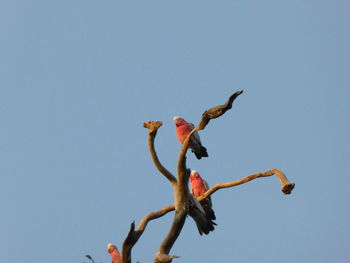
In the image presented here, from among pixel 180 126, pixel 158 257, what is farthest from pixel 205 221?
pixel 180 126

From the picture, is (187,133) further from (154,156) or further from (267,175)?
(267,175)

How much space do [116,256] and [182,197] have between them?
10.0 ft

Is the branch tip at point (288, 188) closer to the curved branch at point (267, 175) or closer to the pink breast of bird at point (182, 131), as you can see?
the curved branch at point (267, 175)

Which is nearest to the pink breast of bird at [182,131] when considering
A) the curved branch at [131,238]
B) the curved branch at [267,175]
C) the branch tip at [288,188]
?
the curved branch at [267,175]

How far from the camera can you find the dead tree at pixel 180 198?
7.34 meters

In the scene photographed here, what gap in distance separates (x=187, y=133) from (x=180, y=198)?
11.9ft

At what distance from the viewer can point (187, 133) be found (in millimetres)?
11430

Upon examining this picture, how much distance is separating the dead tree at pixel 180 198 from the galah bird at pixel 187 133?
1787 millimetres

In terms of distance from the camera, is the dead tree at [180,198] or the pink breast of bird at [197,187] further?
the pink breast of bird at [197,187]

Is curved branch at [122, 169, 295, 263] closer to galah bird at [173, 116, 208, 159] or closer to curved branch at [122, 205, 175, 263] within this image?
curved branch at [122, 205, 175, 263]

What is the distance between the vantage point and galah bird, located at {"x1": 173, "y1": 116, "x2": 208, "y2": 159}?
33.5ft

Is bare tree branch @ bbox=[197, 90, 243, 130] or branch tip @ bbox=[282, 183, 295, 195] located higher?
bare tree branch @ bbox=[197, 90, 243, 130]

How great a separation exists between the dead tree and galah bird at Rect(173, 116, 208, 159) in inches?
70.4

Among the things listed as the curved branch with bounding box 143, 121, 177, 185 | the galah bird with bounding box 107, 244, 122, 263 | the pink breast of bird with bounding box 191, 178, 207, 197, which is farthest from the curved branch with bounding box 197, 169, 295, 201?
the pink breast of bird with bounding box 191, 178, 207, 197
